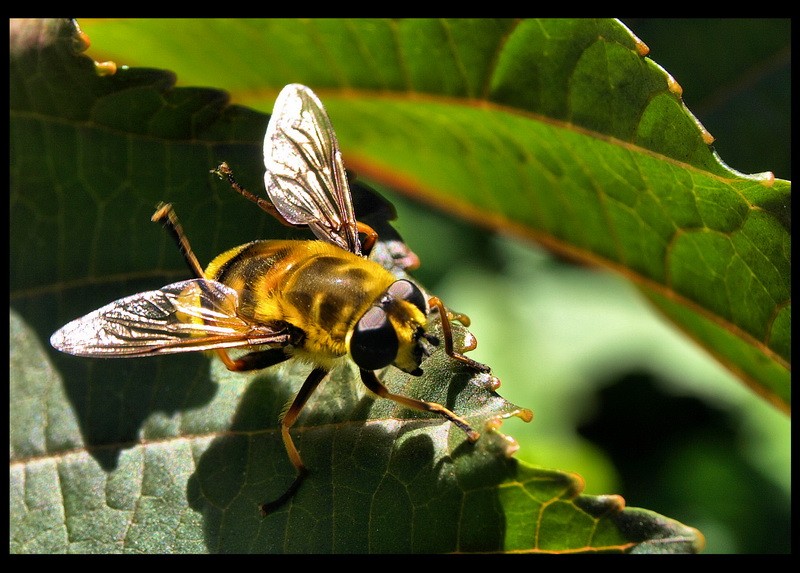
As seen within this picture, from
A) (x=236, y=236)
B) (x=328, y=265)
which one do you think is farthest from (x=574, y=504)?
(x=236, y=236)

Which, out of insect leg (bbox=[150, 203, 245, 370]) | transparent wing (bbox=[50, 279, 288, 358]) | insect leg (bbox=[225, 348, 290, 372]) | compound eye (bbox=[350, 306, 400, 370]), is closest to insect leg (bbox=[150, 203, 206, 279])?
insect leg (bbox=[150, 203, 245, 370])

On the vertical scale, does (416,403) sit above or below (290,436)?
above

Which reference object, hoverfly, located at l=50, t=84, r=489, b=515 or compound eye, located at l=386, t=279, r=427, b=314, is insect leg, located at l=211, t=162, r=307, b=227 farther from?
compound eye, located at l=386, t=279, r=427, b=314

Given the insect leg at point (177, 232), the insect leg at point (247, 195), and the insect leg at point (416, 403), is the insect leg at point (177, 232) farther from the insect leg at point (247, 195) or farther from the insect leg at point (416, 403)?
the insect leg at point (416, 403)

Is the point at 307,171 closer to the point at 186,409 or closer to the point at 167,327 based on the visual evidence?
the point at 167,327

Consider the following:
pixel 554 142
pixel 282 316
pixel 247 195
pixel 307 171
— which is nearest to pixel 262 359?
pixel 282 316

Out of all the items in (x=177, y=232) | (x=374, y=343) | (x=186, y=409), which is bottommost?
(x=186, y=409)
